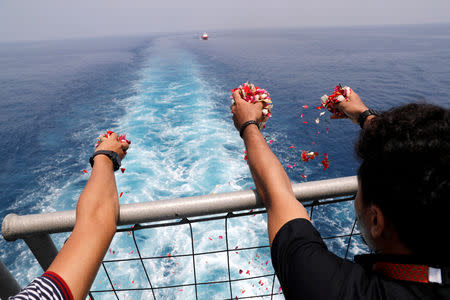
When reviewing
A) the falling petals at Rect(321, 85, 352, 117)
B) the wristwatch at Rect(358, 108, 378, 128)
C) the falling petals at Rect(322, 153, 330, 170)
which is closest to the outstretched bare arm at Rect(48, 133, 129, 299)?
the wristwatch at Rect(358, 108, 378, 128)

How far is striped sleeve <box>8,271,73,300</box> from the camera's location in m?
0.80

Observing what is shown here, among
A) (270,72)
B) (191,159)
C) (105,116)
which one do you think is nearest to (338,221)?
(191,159)

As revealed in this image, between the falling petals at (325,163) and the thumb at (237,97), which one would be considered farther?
the falling petals at (325,163)

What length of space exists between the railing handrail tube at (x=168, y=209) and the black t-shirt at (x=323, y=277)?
355mm

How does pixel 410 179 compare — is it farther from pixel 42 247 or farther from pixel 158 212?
pixel 42 247

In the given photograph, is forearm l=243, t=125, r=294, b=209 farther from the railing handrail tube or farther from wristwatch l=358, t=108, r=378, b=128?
wristwatch l=358, t=108, r=378, b=128

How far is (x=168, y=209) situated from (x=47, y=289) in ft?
1.99

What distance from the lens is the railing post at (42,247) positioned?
1.34 m

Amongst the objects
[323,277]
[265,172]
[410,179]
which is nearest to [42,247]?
[265,172]

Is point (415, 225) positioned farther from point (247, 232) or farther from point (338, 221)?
point (338, 221)

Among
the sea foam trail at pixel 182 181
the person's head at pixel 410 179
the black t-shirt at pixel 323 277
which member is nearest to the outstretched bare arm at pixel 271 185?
the black t-shirt at pixel 323 277

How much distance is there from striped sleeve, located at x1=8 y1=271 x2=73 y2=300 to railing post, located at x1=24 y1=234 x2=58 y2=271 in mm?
630

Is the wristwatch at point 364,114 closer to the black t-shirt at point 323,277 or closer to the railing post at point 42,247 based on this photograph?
the black t-shirt at point 323,277

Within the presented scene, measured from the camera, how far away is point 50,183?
11750 mm
